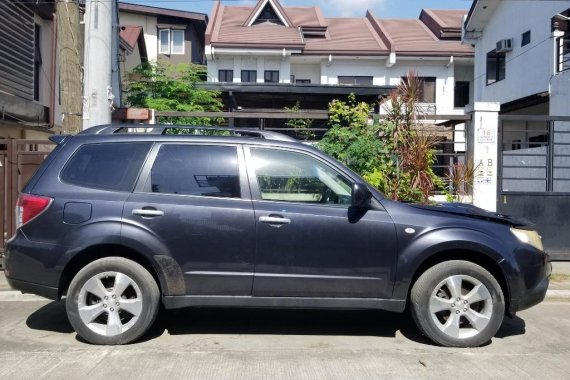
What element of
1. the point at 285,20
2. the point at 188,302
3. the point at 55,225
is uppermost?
the point at 285,20

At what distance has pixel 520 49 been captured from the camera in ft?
70.4

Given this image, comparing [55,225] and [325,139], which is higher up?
Result: [325,139]

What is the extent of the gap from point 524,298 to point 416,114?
5.07m

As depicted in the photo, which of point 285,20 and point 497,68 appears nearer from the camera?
point 497,68

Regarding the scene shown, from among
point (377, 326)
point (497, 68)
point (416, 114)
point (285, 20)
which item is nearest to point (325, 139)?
point (416, 114)

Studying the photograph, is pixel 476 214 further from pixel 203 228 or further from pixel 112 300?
pixel 112 300

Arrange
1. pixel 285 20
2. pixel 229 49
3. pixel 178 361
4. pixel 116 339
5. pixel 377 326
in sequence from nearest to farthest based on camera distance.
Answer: pixel 178 361
pixel 116 339
pixel 377 326
pixel 229 49
pixel 285 20

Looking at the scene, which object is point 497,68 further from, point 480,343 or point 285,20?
point 480,343

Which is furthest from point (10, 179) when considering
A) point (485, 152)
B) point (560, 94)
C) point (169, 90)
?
point (560, 94)

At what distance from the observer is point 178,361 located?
16.8 ft

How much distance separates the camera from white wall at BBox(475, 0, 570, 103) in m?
19.3

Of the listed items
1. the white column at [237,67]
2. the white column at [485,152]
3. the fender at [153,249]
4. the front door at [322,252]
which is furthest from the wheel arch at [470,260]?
the white column at [237,67]

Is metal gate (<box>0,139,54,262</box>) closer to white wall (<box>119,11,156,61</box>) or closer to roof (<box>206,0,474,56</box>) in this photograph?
roof (<box>206,0,474,56</box>)

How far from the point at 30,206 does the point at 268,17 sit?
2517 centimetres
